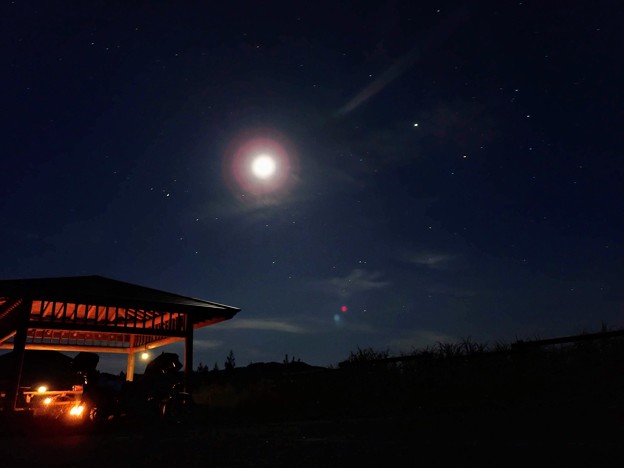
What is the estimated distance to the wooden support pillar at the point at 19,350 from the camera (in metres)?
11.4

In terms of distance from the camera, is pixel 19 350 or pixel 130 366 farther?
pixel 130 366

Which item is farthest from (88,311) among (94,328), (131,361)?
(131,361)

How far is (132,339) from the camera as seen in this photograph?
64.6 ft

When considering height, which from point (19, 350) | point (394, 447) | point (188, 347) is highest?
point (188, 347)

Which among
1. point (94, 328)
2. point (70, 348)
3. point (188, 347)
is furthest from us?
point (70, 348)

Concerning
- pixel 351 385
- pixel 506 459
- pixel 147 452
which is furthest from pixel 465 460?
pixel 351 385

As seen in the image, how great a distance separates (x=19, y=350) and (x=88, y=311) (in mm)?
3421

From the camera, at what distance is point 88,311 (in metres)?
15.4

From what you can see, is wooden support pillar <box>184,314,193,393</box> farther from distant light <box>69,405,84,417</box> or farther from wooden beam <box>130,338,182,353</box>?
distant light <box>69,405,84,417</box>

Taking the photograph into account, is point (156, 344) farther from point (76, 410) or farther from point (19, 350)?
point (76, 410)

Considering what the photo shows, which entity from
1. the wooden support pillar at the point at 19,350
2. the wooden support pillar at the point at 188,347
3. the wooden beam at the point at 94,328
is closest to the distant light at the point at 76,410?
the wooden support pillar at the point at 19,350

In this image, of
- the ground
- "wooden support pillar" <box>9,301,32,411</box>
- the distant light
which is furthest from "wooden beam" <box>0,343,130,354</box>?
the ground

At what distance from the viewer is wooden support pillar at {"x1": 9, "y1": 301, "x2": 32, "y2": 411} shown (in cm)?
1136

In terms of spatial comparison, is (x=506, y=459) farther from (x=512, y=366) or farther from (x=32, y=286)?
(x=32, y=286)
